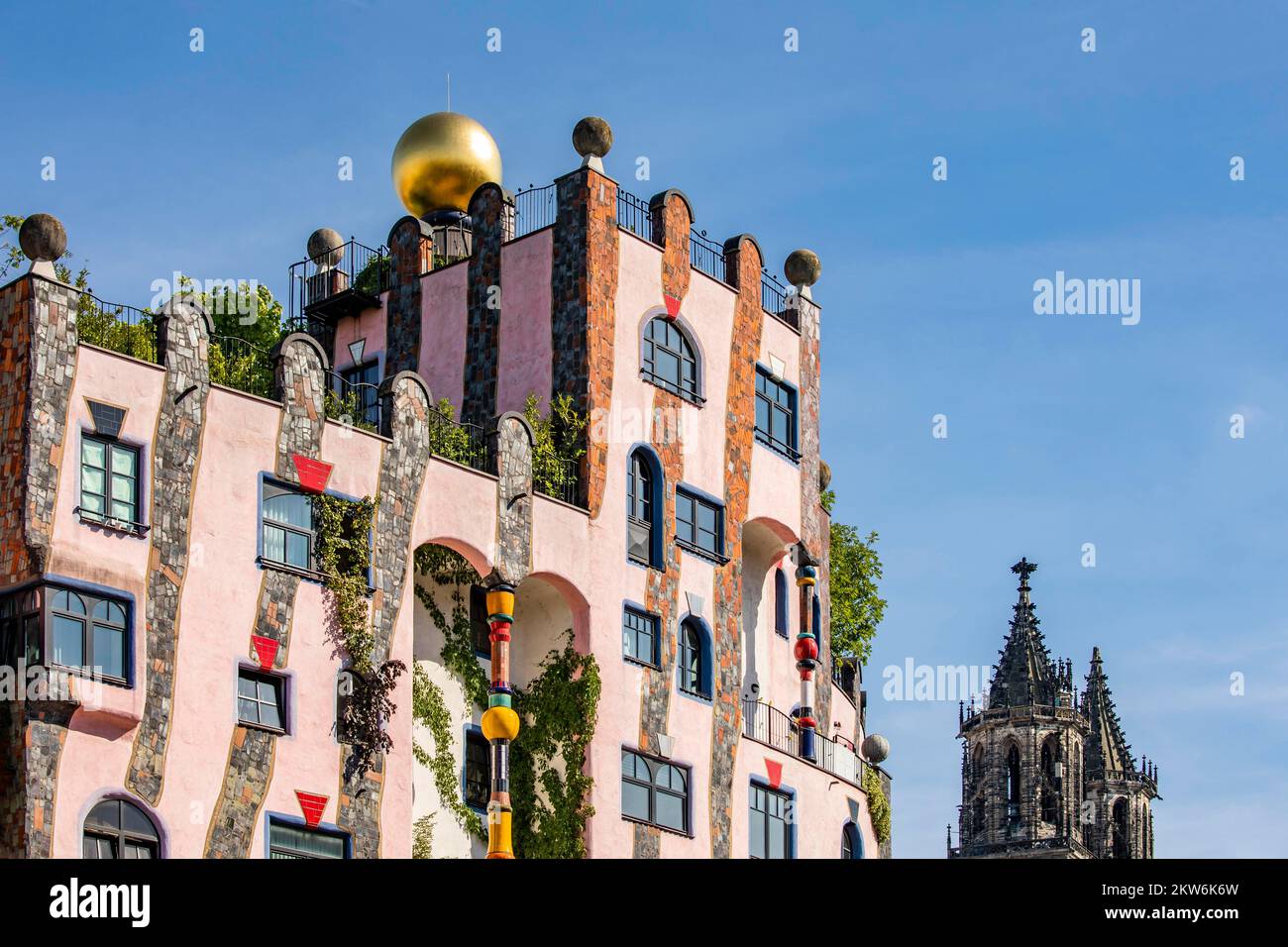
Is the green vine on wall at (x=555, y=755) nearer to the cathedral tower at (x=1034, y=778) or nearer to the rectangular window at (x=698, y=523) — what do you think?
the rectangular window at (x=698, y=523)

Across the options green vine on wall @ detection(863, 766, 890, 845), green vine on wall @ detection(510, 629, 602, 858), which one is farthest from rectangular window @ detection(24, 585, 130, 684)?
green vine on wall @ detection(863, 766, 890, 845)

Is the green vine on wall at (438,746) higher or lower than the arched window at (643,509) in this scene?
lower

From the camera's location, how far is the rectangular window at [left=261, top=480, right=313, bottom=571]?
1161 inches

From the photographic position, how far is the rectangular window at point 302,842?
28594 mm

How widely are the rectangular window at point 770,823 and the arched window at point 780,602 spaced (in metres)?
3.59

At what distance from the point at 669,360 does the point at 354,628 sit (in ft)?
29.1

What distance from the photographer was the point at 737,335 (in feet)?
126

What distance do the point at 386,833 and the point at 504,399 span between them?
868 cm

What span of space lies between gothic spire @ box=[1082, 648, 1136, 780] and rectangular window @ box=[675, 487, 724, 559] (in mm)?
71375

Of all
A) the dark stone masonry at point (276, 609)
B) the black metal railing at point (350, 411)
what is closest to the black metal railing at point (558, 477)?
the black metal railing at point (350, 411)

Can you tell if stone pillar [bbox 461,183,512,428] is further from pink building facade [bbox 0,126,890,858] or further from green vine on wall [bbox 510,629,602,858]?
green vine on wall [bbox 510,629,602,858]

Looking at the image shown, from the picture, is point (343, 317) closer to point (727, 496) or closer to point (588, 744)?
point (727, 496)

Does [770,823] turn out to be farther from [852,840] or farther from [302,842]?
[302,842]
